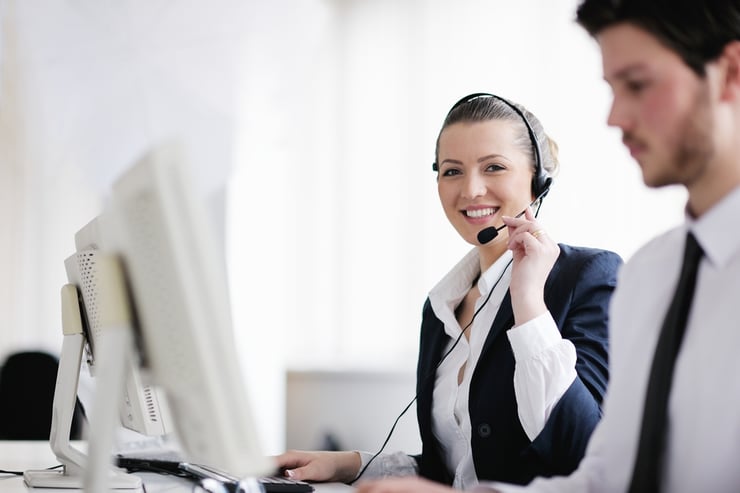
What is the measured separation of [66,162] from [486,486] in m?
3.28

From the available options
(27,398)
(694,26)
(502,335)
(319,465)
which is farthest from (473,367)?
(27,398)

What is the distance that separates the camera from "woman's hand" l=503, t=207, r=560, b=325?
1541 mm

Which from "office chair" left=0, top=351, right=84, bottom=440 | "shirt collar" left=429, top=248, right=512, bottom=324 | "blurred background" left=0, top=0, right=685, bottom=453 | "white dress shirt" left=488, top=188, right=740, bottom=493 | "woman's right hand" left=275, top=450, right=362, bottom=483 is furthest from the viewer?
"blurred background" left=0, top=0, right=685, bottom=453

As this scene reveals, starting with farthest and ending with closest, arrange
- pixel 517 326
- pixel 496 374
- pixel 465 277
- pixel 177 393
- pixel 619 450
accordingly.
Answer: pixel 465 277 → pixel 496 374 → pixel 517 326 → pixel 619 450 → pixel 177 393

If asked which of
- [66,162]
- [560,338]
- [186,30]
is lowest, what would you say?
[560,338]

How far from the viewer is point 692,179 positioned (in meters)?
0.96

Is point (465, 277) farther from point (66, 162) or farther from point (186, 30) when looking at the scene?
point (66, 162)

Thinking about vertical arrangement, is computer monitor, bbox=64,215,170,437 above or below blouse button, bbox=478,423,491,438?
above

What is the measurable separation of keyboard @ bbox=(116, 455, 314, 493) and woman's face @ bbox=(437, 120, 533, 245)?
715mm

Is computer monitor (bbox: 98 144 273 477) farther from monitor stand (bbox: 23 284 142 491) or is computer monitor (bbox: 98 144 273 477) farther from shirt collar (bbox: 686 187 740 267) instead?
monitor stand (bbox: 23 284 142 491)

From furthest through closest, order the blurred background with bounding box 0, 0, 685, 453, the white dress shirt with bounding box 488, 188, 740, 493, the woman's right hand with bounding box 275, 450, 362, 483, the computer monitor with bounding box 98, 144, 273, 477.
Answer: the blurred background with bounding box 0, 0, 685, 453
the woman's right hand with bounding box 275, 450, 362, 483
the white dress shirt with bounding box 488, 188, 740, 493
the computer monitor with bounding box 98, 144, 273, 477

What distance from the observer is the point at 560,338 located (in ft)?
5.05

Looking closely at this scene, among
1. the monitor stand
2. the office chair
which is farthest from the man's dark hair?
the office chair

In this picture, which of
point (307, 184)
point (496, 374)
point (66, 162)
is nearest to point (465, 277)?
point (496, 374)
